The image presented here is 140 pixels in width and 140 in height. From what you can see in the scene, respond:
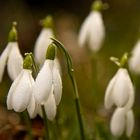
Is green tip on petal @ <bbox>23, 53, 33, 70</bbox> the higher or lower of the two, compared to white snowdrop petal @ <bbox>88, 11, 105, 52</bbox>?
higher

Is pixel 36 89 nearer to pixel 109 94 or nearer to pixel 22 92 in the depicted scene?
pixel 22 92

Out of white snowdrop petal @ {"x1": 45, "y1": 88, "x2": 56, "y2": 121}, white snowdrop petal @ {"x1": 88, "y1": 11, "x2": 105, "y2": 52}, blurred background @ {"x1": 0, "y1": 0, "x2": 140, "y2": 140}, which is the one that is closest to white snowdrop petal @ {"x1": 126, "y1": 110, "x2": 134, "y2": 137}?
white snowdrop petal @ {"x1": 45, "y1": 88, "x2": 56, "y2": 121}

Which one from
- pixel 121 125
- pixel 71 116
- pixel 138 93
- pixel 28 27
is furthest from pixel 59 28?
pixel 121 125

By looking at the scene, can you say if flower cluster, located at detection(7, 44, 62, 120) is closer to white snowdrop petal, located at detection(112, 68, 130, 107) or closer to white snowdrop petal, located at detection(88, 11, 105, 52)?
white snowdrop petal, located at detection(112, 68, 130, 107)

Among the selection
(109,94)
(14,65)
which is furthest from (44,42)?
(109,94)

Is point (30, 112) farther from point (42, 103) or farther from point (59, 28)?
point (59, 28)

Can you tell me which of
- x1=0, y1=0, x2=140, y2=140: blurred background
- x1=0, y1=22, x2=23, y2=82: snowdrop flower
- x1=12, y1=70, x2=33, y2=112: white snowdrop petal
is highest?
x1=0, y1=22, x2=23, y2=82: snowdrop flower
